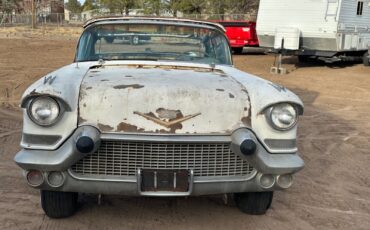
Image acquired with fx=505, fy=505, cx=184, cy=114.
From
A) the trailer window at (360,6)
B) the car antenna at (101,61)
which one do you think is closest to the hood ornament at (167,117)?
the car antenna at (101,61)

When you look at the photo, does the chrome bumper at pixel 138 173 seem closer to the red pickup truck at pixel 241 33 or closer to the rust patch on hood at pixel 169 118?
the rust patch on hood at pixel 169 118

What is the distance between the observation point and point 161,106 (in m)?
3.69

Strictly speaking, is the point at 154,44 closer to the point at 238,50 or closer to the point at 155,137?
the point at 155,137

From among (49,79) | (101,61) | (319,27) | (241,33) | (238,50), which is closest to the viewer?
(49,79)

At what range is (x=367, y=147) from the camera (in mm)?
7156

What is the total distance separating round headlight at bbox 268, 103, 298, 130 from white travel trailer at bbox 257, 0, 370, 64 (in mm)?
12810

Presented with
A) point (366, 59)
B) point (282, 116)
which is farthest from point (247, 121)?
point (366, 59)

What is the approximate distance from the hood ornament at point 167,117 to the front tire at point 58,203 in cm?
101

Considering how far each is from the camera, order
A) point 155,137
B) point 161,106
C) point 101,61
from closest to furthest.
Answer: point 155,137
point 161,106
point 101,61

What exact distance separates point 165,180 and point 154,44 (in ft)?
6.48

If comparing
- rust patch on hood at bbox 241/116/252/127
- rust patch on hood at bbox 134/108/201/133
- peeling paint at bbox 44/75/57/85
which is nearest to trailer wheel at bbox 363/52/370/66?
rust patch on hood at bbox 241/116/252/127

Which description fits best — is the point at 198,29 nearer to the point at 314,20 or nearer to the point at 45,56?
the point at 314,20

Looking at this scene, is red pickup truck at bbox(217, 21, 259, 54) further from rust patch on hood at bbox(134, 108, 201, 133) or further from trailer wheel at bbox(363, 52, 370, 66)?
rust patch on hood at bbox(134, 108, 201, 133)

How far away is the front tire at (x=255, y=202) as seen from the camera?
4320mm
